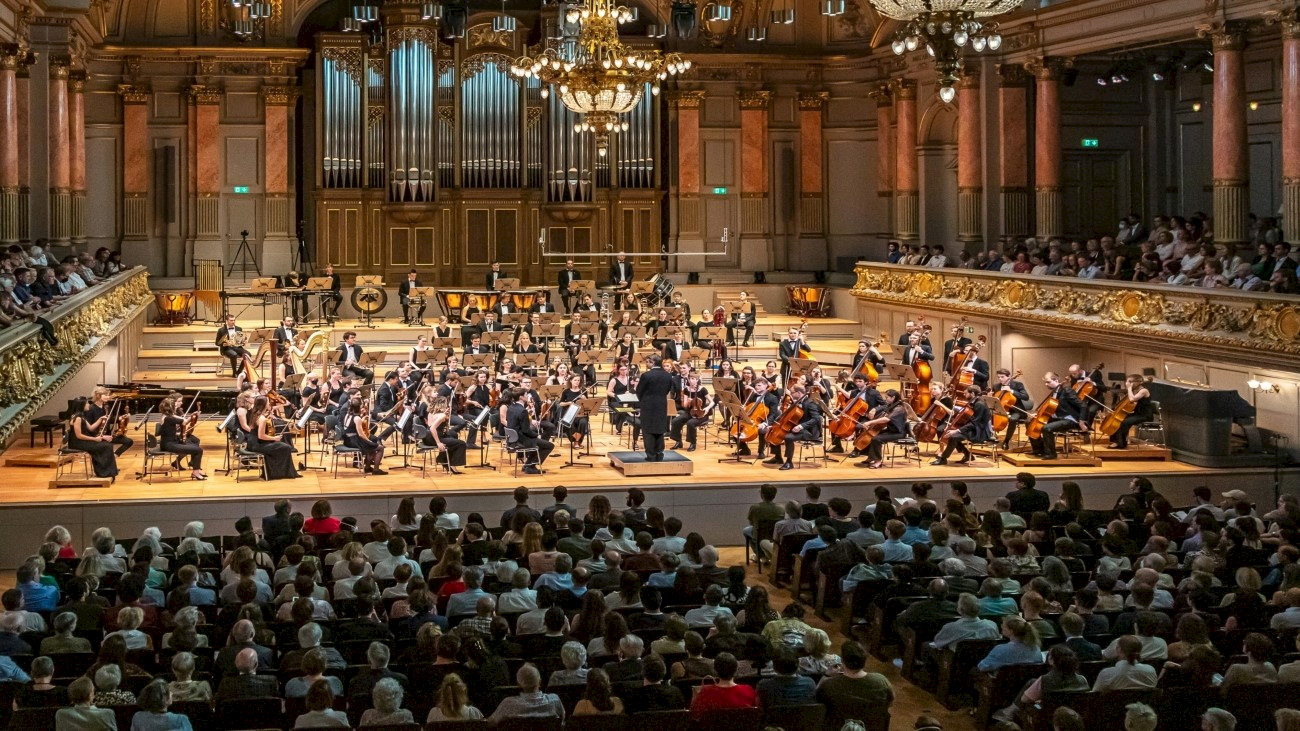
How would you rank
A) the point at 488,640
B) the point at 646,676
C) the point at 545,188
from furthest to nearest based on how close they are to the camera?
the point at 545,188 < the point at 488,640 < the point at 646,676

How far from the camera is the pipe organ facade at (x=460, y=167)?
29297 mm

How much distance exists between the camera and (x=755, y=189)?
31406mm

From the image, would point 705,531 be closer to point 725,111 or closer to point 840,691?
point 840,691

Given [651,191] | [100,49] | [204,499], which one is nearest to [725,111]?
[651,191]

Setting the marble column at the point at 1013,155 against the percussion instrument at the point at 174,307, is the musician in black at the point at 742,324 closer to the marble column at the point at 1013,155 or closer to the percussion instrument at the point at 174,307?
the marble column at the point at 1013,155

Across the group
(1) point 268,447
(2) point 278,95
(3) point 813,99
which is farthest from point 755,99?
(1) point 268,447

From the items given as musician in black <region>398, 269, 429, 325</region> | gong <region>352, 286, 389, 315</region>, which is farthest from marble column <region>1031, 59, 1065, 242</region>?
gong <region>352, 286, 389, 315</region>

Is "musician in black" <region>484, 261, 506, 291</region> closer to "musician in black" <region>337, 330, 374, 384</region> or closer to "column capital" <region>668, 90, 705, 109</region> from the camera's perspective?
"musician in black" <region>337, 330, 374, 384</region>

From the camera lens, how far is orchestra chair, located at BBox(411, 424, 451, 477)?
17.8 meters

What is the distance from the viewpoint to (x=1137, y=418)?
749 inches

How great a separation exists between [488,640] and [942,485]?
859 centimetres

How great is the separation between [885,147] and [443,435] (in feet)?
49.6

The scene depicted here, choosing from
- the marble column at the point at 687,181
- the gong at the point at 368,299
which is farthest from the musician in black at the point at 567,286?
the marble column at the point at 687,181

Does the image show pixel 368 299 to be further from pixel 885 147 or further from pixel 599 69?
pixel 885 147
